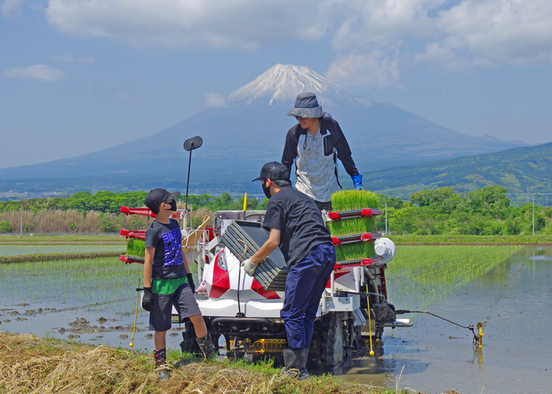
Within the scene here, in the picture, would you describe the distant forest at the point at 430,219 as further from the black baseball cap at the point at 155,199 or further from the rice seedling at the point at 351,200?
the black baseball cap at the point at 155,199

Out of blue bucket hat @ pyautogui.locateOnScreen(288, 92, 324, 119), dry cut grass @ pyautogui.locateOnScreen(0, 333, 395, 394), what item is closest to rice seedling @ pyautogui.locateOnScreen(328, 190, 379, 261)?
blue bucket hat @ pyautogui.locateOnScreen(288, 92, 324, 119)

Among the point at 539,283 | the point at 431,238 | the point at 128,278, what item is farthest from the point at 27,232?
the point at 539,283

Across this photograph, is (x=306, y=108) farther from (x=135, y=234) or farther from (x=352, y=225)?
(x=135, y=234)

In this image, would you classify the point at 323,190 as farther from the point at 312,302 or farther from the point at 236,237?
the point at 312,302

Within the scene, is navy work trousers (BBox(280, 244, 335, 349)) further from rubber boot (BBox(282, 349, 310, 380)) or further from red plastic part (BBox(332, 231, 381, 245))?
red plastic part (BBox(332, 231, 381, 245))

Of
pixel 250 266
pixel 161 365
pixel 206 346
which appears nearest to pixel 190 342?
pixel 206 346

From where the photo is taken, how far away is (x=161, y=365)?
4684 millimetres

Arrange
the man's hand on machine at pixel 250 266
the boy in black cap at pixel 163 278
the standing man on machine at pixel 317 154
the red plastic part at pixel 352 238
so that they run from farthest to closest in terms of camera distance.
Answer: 1. the standing man on machine at pixel 317 154
2. the red plastic part at pixel 352 238
3. the boy in black cap at pixel 163 278
4. the man's hand on machine at pixel 250 266

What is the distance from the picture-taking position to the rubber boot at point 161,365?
4602 millimetres

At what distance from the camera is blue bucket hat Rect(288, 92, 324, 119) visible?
6195 millimetres

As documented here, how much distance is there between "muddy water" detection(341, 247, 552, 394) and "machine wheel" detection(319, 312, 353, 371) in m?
0.21

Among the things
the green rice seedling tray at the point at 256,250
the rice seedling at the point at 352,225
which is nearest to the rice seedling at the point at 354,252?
the rice seedling at the point at 352,225

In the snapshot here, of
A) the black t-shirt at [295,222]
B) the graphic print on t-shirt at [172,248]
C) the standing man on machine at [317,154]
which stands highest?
the standing man on machine at [317,154]

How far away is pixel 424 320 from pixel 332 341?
4597 millimetres
